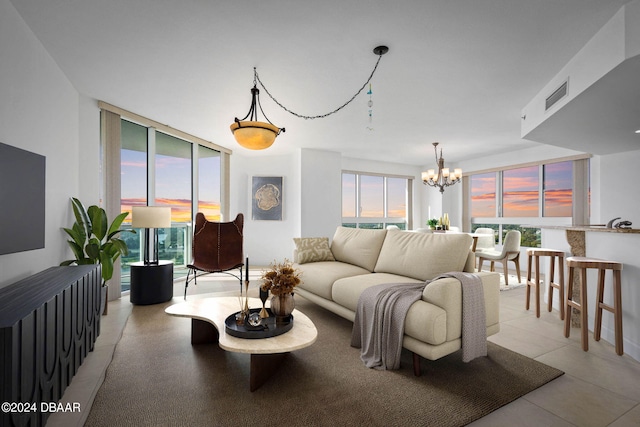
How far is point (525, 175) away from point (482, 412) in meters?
6.35

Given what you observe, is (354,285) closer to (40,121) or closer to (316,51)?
(316,51)

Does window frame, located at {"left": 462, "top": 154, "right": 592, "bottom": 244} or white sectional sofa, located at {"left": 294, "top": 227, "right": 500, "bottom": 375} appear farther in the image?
window frame, located at {"left": 462, "top": 154, "right": 592, "bottom": 244}

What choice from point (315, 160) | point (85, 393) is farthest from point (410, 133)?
point (85, 393)

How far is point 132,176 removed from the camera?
479cm

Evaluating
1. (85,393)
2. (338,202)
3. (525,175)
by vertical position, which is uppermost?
(525,175)

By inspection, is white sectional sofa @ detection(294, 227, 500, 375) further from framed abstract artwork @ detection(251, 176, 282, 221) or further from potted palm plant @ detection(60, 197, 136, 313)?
framed abstract artwork @ detection(251, 176, 282, 221)

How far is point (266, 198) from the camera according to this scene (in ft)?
22.8

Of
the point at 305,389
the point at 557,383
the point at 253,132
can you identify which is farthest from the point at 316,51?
the point at 557,383

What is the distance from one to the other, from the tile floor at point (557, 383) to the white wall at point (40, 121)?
860mm

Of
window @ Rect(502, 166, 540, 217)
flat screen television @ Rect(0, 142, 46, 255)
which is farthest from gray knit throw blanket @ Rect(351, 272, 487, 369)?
window @ Rect(502, 166, 540, 217)

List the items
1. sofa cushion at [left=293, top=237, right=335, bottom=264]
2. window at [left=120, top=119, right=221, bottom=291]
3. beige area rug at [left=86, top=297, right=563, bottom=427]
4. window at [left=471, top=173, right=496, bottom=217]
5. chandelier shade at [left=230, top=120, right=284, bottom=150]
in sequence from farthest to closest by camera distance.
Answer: window at [left=471, top=173, right=496, bottom=217]
window at [left=120, top=119, right=221, bottom=291]
sofa cushion at [left=293, top=237, right=335, bottom=264]
chandelier shade at [left=230, top=120, right=284, bottom=150]
beige area rug at [left=86, top=297, right=563, bottom=427]

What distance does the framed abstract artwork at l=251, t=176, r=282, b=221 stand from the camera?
694 centimetres

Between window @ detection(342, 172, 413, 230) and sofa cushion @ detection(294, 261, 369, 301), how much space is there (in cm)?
385

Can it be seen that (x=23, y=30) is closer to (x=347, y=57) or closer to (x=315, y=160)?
(x=347, y=57)
